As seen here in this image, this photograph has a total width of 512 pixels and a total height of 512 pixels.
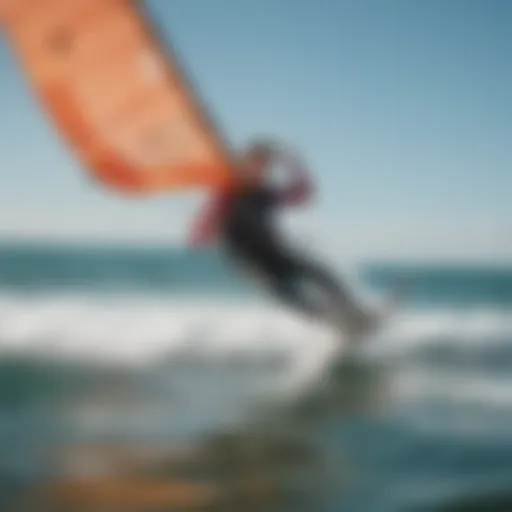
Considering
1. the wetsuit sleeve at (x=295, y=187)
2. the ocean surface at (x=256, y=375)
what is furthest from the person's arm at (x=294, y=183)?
the ocean surface at (x=256, y=375)

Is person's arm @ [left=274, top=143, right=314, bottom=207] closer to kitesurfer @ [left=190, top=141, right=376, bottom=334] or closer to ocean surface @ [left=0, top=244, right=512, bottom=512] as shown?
kitesurfer @ [left=190, top=141, right=376, bottom=334]

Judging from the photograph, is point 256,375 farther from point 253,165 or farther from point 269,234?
point 253,165

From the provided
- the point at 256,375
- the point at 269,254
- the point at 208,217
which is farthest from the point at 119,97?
the point at 256,375

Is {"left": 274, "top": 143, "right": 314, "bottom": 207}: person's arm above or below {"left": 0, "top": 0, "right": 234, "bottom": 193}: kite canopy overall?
below

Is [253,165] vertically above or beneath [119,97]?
beneath

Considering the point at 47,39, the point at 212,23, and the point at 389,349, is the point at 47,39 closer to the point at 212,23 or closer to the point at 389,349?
the point at 212,23

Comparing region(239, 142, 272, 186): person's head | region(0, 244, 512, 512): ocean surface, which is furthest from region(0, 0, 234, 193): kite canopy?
region(0, 244, 512, 512): ocean surface

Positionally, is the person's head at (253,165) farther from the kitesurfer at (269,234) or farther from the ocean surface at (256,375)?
the ocean surface at (256,375)

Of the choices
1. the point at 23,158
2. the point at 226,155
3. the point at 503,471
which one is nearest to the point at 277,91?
the point at 226,155
